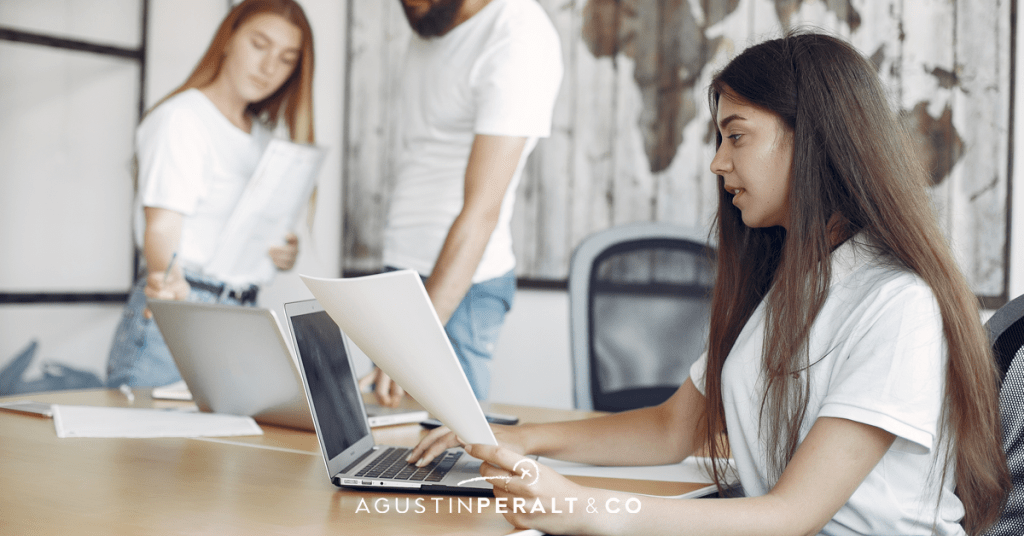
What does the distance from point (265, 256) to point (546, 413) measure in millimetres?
964

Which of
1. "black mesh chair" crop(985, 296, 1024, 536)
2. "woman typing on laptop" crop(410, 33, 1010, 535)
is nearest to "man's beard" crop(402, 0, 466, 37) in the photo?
"woman typing on laptop" crop(410, 33, 1010, 535)

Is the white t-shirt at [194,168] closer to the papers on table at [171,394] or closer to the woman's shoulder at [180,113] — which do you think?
the woman's shoulder at [180,113]

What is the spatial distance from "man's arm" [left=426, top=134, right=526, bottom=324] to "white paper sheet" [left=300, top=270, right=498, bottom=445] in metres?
0.74

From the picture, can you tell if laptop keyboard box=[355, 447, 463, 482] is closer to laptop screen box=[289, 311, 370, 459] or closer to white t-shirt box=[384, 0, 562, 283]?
laptop screen box=[289, 311, 370, 459]

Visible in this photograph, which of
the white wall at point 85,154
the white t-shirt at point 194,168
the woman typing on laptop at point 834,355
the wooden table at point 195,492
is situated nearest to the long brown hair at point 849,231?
the woman typing on laptop at point 834,355

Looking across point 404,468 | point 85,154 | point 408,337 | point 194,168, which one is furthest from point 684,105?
point 85,154

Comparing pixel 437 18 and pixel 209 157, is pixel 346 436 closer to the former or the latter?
pixel 437 18

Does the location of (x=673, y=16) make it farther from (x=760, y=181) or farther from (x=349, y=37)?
(x=760, y=181)

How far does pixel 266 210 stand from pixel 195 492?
47.8 inches

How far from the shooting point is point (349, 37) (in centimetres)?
299

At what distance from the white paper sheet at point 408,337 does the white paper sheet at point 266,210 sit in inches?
46.3

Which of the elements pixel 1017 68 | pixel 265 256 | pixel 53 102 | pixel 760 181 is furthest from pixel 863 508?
pixel 53 102

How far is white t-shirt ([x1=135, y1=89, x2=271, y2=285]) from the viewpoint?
191 centimetres

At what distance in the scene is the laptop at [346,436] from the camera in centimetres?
92
